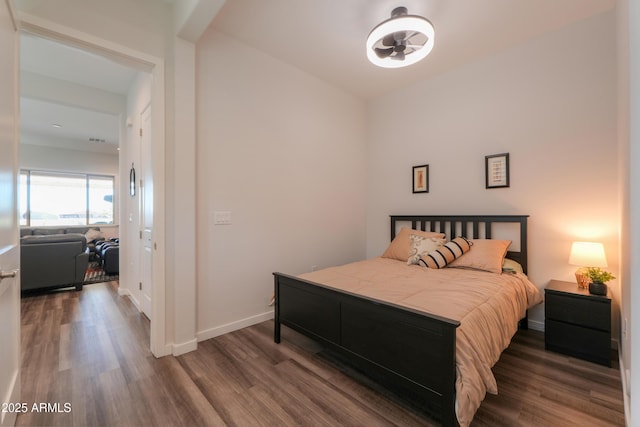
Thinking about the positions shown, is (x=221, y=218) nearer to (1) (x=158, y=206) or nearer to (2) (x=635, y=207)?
(1) (x=158, y=206)

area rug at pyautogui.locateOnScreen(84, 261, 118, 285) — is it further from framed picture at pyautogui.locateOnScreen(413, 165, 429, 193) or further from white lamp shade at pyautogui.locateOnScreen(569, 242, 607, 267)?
white lamp shade at pyautogui.locateOnScreen(569, 242, 607, 267)

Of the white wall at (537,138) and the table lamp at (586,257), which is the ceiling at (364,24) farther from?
the table lamp at (586,257)

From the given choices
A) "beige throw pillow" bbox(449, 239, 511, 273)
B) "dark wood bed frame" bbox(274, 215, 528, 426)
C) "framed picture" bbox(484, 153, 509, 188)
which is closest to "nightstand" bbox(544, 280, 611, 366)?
"beige throw pillow" bbox(449, 239, 511, 273)

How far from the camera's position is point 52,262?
393 centimetres

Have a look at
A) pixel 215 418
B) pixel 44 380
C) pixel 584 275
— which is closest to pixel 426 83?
pixel 584 275

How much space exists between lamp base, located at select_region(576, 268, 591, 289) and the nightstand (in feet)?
0.14

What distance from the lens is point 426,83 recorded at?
12.0ft

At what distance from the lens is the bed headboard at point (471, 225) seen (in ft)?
9.33

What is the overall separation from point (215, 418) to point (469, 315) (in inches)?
63.8

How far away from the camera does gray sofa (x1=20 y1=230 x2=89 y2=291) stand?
3.78 metres

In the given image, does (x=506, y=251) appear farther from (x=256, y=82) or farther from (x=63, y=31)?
(x=63, y=31)

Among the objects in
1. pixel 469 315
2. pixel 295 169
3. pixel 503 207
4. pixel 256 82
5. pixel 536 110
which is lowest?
pixel 469 315

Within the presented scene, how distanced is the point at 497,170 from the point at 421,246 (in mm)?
1177

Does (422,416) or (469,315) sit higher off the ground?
(469,315)
